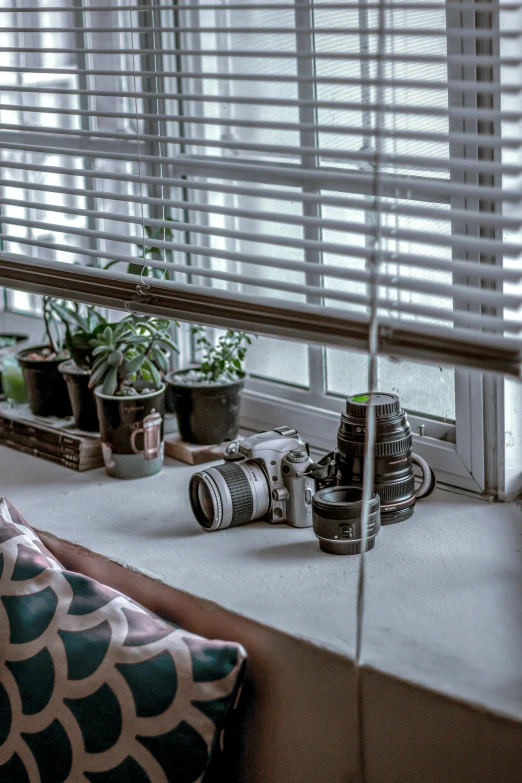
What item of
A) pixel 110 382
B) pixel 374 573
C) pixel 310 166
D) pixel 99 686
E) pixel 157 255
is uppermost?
pixel 310 166

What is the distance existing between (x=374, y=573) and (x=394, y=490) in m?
0.14

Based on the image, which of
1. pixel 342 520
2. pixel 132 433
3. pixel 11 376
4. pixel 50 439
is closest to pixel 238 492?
pixel 342 520

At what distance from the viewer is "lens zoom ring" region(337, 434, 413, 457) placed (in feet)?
4.16

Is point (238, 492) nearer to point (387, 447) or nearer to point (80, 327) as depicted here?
point (387, 447)

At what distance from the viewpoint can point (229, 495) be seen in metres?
1.31

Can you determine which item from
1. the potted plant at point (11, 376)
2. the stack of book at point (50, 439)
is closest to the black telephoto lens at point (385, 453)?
the stack of book at point (50, 439)

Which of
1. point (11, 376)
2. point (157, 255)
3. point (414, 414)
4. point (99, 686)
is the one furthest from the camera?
point (11, 376)

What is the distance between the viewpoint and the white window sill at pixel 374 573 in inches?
40.8

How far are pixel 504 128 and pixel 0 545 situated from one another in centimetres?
89

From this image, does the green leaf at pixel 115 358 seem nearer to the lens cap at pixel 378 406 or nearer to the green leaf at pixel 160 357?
the green leaf at pixel 160 357

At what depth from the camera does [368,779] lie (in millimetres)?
1072

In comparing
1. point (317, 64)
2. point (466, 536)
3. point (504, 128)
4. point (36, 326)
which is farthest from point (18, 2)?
point (466, 536)

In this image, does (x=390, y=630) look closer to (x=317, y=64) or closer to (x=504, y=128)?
(x=504, y=128)

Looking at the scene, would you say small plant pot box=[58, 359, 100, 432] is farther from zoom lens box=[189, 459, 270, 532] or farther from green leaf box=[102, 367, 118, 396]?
zoom lens box=[189, 459, 270, 532]
